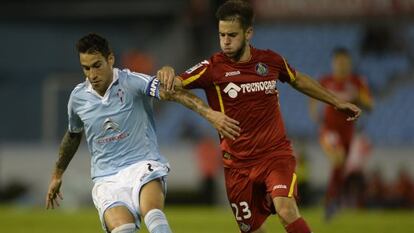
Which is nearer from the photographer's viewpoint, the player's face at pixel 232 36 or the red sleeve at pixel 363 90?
the player's face at pixel 232 36

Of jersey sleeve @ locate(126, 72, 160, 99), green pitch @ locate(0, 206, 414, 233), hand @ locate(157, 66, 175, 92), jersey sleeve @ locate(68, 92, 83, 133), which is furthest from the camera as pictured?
green pitch @ locate(0, 206, 414, 233)

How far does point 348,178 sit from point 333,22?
10.0m

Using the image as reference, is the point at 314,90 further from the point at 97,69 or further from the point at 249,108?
the point at 97,69

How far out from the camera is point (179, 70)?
29.9 metres

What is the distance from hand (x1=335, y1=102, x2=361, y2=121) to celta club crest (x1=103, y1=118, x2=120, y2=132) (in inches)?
77.2

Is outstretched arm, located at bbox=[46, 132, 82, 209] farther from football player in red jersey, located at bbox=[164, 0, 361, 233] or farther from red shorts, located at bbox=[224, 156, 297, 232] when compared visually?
red shorts, located at bbox=[224, 156, 297, 232]

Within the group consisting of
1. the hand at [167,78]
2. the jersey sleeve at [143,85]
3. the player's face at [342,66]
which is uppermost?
the hand at [167,78]

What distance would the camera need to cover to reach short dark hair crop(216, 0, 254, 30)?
314 inches

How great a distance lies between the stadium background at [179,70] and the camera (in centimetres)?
2119

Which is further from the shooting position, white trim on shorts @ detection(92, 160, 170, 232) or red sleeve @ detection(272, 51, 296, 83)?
red sleeve @ detection(272, 51, 296, 83)

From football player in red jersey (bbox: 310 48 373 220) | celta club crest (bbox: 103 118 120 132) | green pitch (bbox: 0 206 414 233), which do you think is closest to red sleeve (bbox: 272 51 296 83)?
celta club crest (bbox: 103 118 120 132)

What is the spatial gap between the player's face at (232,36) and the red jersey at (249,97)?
0.52ft

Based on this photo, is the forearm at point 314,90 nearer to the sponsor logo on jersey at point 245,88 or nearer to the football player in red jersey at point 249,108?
the football player in red jersey at point 249,108

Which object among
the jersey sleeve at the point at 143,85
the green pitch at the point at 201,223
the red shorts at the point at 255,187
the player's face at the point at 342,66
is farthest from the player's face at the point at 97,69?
the player's face at the point at 342,66
